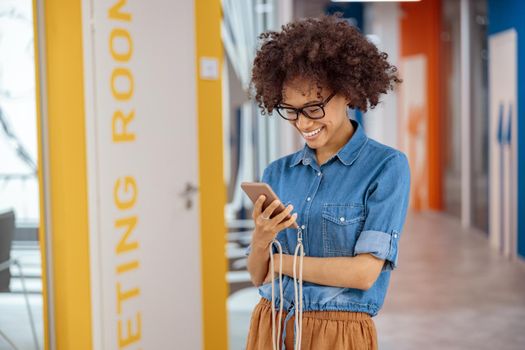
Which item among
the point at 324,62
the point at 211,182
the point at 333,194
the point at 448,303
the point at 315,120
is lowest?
the point at 448,303

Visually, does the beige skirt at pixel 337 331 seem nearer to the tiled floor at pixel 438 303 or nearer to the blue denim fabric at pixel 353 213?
the blue denim fabric at pixel 353 213

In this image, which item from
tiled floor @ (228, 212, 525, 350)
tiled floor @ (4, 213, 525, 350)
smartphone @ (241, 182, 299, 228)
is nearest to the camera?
smartphone @ (241, 182, 299, 228)

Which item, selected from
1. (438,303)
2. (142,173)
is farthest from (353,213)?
(438,303)

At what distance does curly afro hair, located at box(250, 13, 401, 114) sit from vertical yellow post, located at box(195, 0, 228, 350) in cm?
234

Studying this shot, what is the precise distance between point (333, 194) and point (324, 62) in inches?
13.5

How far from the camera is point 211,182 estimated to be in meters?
4.31

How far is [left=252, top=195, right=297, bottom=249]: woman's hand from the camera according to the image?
1.70 m

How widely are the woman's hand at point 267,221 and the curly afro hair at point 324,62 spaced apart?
0.31 m

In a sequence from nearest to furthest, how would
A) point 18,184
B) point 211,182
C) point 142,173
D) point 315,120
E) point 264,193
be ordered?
1. point 264,193
2. point 315,120
3. point 18,184
4. point 142,173
5. point 211,182

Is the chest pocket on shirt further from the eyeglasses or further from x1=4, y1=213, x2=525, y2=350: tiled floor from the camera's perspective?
x1=4, y1=213, x2=525, y2=350: tiled floor

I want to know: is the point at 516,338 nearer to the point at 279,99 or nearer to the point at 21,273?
the point at 21,273

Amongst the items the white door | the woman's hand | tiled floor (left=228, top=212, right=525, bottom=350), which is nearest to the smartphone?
the woman's hand

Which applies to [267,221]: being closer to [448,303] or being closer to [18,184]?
[18,184]

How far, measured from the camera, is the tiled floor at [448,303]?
5023 millimetres
